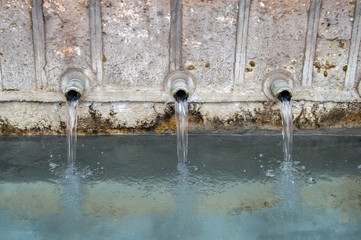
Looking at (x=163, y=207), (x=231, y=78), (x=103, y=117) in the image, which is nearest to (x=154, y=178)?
(x=163, y=207)

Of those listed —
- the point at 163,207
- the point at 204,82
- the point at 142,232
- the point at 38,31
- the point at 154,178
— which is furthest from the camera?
the point at 204,82

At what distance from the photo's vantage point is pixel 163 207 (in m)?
2.90

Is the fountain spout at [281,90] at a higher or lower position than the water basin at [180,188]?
higher

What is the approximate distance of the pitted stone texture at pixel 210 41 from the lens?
3.56m

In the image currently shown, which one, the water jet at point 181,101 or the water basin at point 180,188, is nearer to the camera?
the water basin at point 180,188

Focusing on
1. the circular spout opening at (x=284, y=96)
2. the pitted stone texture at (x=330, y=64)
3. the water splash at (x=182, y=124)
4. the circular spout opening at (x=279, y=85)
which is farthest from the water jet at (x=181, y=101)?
the pitted stone texture at (x=330, y=64)

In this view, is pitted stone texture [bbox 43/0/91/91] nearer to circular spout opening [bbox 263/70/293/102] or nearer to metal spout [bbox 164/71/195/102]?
metal spout [bbox 164/71/195/102]

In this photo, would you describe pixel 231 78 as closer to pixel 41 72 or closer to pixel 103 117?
pixel 103 117

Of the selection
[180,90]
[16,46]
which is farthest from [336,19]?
[16,46]

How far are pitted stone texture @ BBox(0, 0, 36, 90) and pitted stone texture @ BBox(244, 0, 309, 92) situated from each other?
79.9 inches

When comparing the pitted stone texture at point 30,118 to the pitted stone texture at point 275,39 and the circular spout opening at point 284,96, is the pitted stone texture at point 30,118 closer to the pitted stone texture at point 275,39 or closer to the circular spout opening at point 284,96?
the pitted stone texture at point 275,39

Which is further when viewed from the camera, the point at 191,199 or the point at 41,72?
the point at 41,72

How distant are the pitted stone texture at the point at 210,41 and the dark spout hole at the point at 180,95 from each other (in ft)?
0.82

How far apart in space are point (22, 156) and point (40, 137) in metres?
0.34
